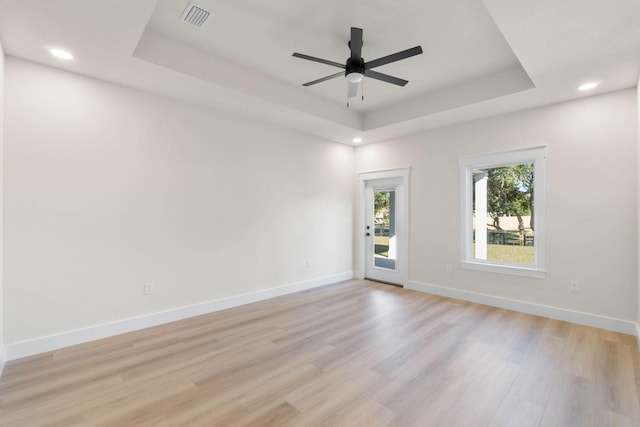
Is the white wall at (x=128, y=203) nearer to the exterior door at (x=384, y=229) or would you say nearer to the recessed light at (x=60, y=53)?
the recessed light at (x=60, y=53)

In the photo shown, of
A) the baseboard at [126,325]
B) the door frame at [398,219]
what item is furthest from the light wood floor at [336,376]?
the door frame at [398,219]

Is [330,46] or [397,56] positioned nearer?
[397,56]

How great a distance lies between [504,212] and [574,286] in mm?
1211

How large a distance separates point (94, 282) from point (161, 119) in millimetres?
1937

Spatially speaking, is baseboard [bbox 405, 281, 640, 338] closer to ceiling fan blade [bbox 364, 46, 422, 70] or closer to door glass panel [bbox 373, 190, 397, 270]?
door glass panel [bbox 373, 190, 397, 270]

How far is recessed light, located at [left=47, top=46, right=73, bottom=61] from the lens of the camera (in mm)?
2576

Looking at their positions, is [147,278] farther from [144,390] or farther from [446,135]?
[446,135]

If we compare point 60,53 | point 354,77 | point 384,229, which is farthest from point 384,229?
point 60,53

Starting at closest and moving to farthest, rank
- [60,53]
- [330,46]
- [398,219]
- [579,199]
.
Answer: [60,53], [330,46], [579,199], [398,219]

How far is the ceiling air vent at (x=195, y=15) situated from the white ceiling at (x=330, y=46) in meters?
0.07

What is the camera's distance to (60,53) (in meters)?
2.64

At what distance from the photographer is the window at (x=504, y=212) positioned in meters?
3.89

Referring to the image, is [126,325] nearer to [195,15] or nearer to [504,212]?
[195,15]

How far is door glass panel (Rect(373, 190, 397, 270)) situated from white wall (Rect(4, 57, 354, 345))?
5.79ft
